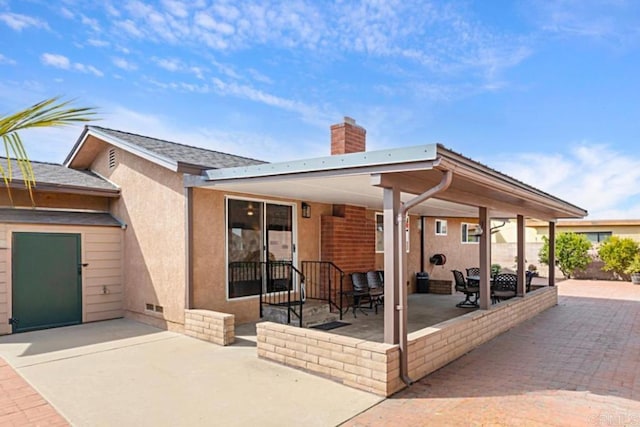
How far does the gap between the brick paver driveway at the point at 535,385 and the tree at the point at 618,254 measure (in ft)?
36.4

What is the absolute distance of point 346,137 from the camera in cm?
919

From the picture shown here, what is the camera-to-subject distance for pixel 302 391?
453 cm

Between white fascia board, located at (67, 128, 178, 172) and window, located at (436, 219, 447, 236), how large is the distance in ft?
30.6

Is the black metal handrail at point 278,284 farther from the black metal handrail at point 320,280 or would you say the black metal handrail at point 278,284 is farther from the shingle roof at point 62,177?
the shingle roof at point 62,177

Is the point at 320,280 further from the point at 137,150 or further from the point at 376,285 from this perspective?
the point at 137,150

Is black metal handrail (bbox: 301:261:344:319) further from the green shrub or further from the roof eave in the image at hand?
the green shrub

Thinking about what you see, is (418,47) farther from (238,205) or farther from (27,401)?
(27,401)

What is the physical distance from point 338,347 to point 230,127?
1157 cm

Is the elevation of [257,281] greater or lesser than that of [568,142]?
lesser

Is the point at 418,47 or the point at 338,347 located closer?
the point at 338,347

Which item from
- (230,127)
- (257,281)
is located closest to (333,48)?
(230,127)

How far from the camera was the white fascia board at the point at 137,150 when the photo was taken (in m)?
6.78

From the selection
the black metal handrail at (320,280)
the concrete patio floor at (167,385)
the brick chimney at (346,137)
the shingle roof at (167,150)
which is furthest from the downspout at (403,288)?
the brick chimney at (346,137)

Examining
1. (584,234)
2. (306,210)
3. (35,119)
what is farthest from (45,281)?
(584,234)
